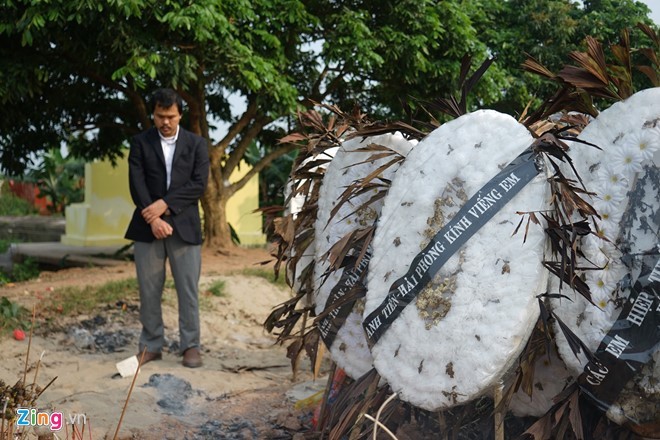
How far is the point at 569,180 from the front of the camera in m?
2.45

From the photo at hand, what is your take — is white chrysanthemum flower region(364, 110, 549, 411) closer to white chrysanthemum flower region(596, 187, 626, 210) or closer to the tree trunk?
white chrysanthemum flower region(596, 187, 626, 210)

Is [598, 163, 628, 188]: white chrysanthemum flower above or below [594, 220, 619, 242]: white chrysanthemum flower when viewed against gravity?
above

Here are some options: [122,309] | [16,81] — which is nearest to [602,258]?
[122,309]

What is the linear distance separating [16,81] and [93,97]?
3264 millimetres

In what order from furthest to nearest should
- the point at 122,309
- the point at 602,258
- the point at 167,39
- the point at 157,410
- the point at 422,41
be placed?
the point at 422,41 → the point at 167,39 → the point at 122,309 → the point at 157,410 → the point at 602,258

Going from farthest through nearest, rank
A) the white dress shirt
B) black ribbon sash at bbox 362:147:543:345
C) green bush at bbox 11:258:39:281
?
green bush at bbox 11:258:39:281 < the white dress shirt < black ribbon sash at bbox 362:147:543:345

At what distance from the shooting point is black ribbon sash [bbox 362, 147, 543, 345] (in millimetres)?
2498

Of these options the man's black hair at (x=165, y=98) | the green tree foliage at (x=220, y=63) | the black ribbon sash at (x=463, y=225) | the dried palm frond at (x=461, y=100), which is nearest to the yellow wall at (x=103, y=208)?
the green tree foliage at (x=220, y=63)

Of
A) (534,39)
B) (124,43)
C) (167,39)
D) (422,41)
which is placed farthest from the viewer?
(534,39)

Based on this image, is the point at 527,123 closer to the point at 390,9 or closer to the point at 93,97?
the point at 390,9

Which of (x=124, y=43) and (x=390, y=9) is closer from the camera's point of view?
(x=124, y=43)

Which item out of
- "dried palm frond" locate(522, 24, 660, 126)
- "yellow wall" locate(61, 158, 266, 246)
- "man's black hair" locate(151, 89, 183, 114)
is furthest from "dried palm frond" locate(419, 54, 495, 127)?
"yellow wall" locate(61, 158, 266, 246)

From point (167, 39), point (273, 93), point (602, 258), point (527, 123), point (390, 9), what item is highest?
point (390, 9)

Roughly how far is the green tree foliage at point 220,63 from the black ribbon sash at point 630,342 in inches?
232
